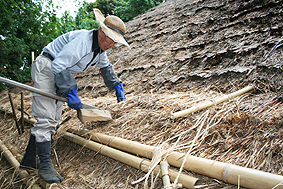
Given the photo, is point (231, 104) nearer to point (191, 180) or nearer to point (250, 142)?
point (250, 142)

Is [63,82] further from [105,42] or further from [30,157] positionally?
[30,157]

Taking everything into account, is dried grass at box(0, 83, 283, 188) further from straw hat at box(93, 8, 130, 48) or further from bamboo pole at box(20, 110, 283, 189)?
straw hat at box(93, 8, 130, 48)

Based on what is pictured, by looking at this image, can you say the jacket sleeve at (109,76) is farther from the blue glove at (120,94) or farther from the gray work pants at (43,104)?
the gray work pants at (43,104)

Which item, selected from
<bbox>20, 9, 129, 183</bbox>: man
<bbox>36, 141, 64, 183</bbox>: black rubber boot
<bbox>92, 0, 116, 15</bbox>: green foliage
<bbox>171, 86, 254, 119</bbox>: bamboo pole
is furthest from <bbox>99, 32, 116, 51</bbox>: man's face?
<bbox>92, 0, 116, 15</bbox>: green foliage

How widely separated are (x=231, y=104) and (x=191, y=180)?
77 centimetres

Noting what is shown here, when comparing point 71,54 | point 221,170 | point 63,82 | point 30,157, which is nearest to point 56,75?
point 63,82

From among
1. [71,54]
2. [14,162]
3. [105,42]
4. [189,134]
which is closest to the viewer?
[189,134]

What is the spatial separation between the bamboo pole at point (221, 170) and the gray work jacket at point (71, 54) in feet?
2.52

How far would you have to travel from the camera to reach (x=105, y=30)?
1.60 metres

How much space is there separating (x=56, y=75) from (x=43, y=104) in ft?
1.00

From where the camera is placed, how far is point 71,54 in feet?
5.07

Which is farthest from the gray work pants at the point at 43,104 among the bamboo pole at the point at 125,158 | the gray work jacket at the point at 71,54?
the bamboo pole at the point at 125,158

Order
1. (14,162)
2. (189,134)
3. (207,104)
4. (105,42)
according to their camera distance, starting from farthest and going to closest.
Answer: (14,162), (105,42), (207,104), (189,134)

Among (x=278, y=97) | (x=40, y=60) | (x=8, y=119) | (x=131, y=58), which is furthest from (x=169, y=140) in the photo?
(x=8, y=119)
